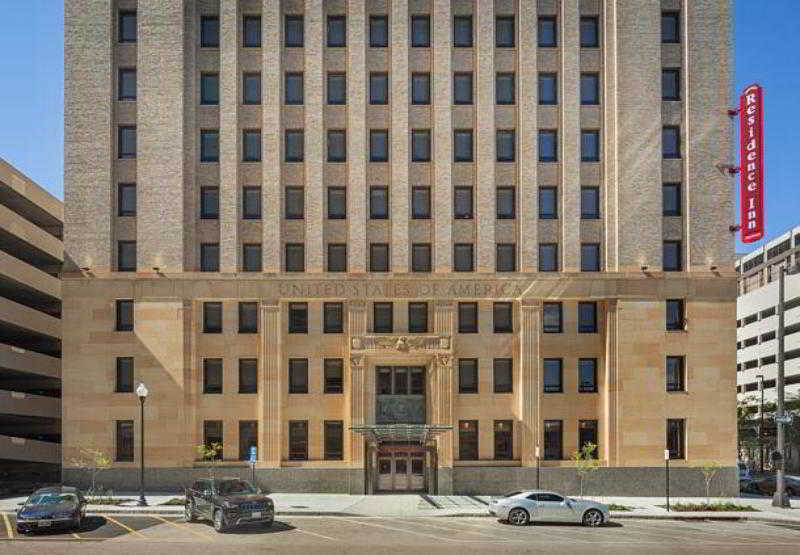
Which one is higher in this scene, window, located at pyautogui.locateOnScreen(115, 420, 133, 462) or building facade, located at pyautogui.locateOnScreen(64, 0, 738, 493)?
building facade, located at pyautogui.locateOnScreen(64, 0, 738, 493)

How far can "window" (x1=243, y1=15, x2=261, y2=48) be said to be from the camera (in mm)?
49000

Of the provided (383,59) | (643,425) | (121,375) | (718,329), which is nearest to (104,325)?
(121,375)

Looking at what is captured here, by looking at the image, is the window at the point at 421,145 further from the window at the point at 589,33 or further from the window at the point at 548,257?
the window at the point at 589,33

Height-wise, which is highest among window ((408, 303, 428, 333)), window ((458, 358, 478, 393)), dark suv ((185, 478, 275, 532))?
window ((408, 303, 428, 333))

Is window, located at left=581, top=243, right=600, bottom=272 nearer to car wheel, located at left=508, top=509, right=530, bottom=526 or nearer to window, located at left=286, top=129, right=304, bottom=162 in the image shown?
window, located at left=286, top=129, right=304, bottom=162

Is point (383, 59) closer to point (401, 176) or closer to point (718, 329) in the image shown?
point (401, 176)

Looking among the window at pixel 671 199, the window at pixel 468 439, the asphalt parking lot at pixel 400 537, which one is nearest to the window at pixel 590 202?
the window at pixel 671 199

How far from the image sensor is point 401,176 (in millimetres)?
48250

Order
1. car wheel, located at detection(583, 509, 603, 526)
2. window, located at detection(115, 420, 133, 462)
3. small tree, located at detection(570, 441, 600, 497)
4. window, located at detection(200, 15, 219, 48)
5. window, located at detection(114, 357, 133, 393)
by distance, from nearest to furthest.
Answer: car wheel, located at detection(583, 509, 603, 526)
small tree, located at detection(570, 441, 600, 497)
window, located at detection(115, 420, 133, 462)
window, located at detection(114, 357, 133, 393)
window, located at detection(200, 15, 219, 48)

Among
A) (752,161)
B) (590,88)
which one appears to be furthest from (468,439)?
(752,161)

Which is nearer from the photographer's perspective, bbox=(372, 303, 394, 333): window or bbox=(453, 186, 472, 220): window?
bbox=(372, 303, 394, 333): window

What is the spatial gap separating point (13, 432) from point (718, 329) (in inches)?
1997

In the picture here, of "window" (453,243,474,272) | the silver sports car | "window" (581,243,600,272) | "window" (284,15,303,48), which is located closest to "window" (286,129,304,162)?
"window" (284,15,303,48)

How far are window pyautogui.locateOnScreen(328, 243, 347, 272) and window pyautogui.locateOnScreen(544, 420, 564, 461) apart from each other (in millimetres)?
14514
